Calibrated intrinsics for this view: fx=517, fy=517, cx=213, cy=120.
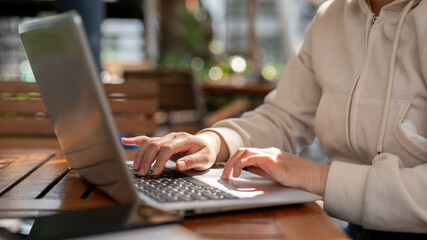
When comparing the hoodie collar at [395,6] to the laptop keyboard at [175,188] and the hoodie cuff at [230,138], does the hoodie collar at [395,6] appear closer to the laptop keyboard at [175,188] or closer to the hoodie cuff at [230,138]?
the hoodie cuff at [230,138]

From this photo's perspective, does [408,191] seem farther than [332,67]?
No

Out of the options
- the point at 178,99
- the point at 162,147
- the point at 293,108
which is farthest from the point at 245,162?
the point at 178,99

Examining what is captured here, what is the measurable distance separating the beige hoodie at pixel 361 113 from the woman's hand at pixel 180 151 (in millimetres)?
59

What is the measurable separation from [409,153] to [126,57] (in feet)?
35.8

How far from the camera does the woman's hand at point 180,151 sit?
87 centimetres

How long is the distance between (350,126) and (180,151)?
13.9 inches

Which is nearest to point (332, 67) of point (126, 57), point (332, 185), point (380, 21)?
point (380, 21)

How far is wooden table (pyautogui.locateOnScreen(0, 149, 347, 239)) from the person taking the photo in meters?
0.59

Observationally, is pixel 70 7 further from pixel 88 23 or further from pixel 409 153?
pixel 409 153

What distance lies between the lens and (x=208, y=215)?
650 mm

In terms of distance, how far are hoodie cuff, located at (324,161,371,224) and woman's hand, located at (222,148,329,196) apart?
0.04ft

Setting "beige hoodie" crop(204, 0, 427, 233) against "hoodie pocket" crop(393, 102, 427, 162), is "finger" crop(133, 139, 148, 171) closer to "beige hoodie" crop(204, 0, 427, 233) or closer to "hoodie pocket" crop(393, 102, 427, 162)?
"beige hoodie" crop(204, 0, 427, 233)

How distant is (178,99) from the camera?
4.20m

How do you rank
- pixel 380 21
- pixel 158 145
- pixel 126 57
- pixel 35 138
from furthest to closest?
pixel 126 57, pixel 35 138, pixel 380 21, pixel 158 145
